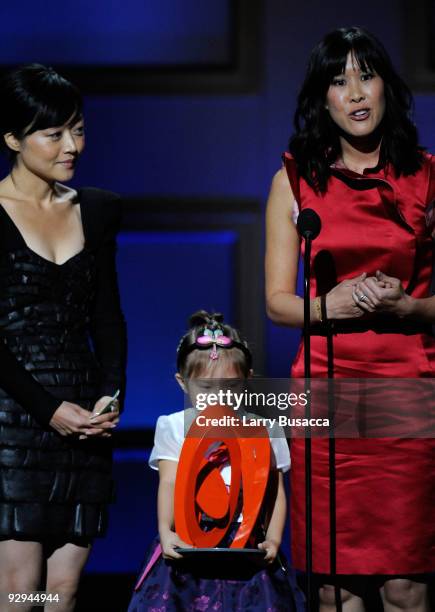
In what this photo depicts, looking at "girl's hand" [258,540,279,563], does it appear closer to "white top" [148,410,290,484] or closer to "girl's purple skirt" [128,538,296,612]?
"girl's purple skirt" [128,538,296,612]

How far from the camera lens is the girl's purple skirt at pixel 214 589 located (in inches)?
99.6

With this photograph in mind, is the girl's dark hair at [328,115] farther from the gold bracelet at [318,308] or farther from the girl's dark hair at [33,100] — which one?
the girl's dark hair at [33,100]

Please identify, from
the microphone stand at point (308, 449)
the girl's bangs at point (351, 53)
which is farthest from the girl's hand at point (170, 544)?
the girl's bangs at point (351, 53)

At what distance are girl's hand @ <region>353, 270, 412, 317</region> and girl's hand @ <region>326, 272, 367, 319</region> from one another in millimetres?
17

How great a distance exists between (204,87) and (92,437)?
1486mm

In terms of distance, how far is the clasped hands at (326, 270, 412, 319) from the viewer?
7.70ft

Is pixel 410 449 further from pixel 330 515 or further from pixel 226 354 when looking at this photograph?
pixel 226 354

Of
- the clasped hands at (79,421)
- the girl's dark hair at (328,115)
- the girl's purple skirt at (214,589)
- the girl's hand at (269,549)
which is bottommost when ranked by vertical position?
the girl's purple skirt at (214,589)

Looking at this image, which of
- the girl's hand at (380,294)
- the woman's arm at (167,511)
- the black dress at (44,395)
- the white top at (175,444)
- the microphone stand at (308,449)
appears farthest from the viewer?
the white top at (175,444)

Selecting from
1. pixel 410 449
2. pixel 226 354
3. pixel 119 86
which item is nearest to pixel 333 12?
pixel 119 86

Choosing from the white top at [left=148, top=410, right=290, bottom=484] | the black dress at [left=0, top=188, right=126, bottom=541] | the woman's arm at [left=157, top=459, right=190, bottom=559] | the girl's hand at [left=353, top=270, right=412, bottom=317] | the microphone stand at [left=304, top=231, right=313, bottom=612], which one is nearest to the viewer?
the microphone stand at [left=304, top=231, right=313, bottom=612]

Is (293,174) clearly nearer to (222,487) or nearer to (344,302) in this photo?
(344,302)

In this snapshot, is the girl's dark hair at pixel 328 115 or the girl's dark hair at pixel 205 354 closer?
the girl's dark hair at pixel 328 115

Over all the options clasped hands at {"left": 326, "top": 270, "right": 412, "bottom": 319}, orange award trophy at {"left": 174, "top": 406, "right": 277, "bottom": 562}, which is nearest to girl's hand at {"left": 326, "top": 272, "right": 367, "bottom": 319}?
clasped hands at {"left": 326, "top": 270, "right": 412, "bottom": 319}
